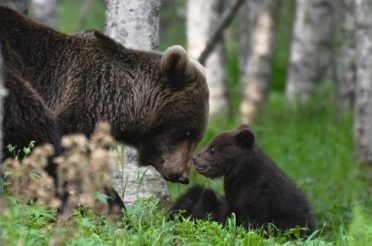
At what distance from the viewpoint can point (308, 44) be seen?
66.0 feet

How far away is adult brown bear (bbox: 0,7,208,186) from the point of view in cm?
684

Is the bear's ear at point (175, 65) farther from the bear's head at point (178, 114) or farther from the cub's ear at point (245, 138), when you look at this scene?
the cub's ear at point (245, 138)

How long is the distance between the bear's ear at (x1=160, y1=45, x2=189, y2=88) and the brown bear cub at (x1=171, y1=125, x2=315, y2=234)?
74 centimetres

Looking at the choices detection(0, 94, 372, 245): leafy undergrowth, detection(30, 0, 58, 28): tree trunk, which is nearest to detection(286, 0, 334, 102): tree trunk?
detection(0, 94, 372, 245): leafy undergrowth

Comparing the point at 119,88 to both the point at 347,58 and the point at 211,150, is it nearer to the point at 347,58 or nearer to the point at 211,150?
the point at 211,150

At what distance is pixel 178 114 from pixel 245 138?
2.38 ft

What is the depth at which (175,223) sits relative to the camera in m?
6.11

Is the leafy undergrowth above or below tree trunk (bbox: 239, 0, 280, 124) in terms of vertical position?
below

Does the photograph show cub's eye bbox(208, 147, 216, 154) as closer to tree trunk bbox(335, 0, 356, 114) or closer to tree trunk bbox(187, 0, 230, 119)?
tree trunk bbox(187, 0, 230, 119)

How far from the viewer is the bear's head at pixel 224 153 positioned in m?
7.47

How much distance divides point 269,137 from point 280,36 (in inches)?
803

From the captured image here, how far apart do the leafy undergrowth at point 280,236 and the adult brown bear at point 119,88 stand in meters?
0.66

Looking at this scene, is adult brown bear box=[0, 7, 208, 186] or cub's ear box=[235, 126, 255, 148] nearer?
adult brown bear box=[0, 7, 208, 186]

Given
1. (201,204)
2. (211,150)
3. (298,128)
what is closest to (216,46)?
(298,128)
